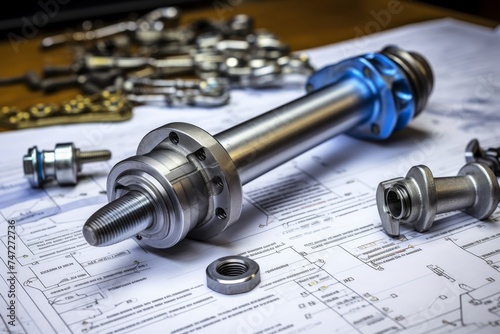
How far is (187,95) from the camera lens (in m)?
1.15

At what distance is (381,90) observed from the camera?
970 millimetres

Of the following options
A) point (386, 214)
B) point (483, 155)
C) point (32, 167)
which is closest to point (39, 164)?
point (32, 167)

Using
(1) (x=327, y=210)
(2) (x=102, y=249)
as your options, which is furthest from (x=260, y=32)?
(2) (x=102, y=249)

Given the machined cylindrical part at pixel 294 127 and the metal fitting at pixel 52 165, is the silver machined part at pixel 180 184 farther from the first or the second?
the metal fitting at pixel 52 165

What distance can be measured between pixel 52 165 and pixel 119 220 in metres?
0.26

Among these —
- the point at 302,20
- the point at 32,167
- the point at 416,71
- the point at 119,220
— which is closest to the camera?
the point at 119,220

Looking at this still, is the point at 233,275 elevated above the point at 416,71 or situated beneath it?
situated beneath

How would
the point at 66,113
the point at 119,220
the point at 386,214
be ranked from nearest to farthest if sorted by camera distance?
the point at 119,220
the point at 386,214
the point at 66,113

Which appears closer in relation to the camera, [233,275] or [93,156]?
[233,275]

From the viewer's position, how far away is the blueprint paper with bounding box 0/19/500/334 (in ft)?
2.13

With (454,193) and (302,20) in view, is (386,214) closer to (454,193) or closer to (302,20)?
(454,193)

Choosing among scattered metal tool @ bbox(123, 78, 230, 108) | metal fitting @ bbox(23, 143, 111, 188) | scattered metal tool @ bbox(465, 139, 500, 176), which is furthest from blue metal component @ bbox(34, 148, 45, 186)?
scattered metal tool @ bbox(465, 139, 500, 176)

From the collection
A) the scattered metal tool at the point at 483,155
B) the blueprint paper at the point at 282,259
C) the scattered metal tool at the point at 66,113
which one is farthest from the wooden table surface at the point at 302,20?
the scattered metal tool at the point at 483,155

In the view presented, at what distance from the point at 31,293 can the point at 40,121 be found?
1.46 feet
